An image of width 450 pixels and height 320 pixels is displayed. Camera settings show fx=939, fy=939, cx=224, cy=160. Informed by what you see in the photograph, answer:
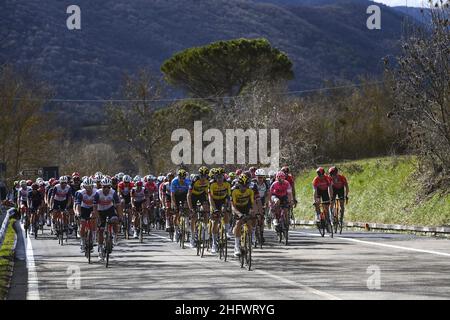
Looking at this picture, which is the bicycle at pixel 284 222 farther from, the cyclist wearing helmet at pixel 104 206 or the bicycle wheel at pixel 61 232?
the bicycle wheel at pixel 61 232

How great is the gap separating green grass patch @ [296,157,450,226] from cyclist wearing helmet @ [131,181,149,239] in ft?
31.6

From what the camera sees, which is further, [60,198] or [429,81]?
[429,81]

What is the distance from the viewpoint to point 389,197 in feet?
125

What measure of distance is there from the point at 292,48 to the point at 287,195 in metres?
145

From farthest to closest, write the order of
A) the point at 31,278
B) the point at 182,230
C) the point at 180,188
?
the point at 180,188
the point at 182,230
the point at 31,278

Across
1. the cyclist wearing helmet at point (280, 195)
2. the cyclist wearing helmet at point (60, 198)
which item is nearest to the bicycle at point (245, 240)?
the cyclist wearing helmet at point (280, 195)

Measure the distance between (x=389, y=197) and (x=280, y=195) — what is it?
14176 millimetres

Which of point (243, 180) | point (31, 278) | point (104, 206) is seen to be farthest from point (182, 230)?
point (31, 278)

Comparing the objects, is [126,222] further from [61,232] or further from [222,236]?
[222,236]

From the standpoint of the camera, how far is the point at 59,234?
28.8 meters

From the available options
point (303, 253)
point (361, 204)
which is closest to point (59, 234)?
point (303, 253)

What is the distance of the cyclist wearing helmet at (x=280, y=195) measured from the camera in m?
24.8
